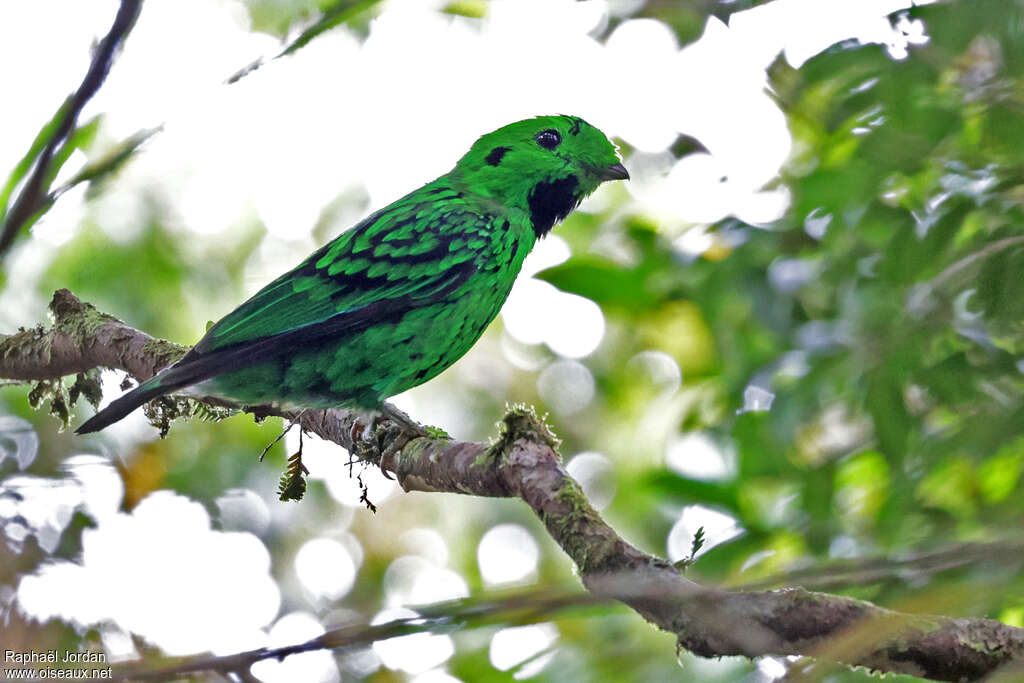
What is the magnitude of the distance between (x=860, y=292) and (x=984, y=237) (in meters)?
0.63

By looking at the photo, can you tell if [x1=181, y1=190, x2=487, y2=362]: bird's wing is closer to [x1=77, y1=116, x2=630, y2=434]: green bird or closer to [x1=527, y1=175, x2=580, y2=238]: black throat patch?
[x1=77, y1=116, x2=630, y2=434]: green bird

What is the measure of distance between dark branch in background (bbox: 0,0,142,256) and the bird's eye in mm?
3633

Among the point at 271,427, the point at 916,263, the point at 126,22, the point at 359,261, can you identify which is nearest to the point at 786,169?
the point at 916,263

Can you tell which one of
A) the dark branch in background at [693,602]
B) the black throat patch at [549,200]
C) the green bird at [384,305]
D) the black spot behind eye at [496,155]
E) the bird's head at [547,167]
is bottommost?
the dark branch in background at [693,602]

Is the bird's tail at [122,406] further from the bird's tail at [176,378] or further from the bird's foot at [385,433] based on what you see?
the bird's foot at [385,433]

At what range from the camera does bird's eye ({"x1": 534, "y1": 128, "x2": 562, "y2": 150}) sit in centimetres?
523

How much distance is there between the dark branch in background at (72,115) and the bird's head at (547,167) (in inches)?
136

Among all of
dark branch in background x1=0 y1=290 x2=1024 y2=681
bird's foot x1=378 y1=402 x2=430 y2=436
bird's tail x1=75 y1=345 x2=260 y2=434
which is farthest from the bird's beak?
bird's tail x1=75 y1=345 x2=260 y2=434

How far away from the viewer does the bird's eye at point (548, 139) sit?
523 centimetres

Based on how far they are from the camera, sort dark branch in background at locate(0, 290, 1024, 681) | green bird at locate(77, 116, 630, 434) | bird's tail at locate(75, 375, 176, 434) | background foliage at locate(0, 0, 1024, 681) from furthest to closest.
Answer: green bird at locate(77, 116, 630, 434)
bird's tail at locate(75, 375, 176, 434)
background foliage at locate(0, 0, 1024, 681)
dark branch in background at locate(0, 290, 1024, 681)

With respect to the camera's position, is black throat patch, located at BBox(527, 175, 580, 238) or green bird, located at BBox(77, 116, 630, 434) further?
black throat patch, located at BBox(527, 175, 580, 238)

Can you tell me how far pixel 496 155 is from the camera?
5.35m

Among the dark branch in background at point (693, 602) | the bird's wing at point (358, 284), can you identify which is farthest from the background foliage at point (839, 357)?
the bird's wing at point (358, 284)

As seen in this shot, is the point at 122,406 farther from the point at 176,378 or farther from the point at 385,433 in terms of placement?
the point at 385,433
